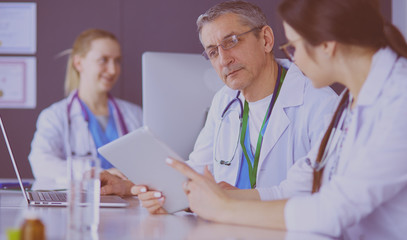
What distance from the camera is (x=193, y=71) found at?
2182 mm

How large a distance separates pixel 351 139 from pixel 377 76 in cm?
17

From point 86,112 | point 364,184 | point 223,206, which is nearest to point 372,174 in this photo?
point 364,184

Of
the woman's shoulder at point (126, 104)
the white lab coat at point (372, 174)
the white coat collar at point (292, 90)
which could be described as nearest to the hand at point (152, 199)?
the white lab coat at point (372, 174)

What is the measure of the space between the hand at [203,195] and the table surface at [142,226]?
0.03m

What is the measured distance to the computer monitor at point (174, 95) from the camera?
7.09ft

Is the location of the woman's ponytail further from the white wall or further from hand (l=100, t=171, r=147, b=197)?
the white wall

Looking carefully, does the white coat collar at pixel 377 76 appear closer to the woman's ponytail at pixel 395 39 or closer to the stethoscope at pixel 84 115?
the woman's ponytail at pixel 395 39

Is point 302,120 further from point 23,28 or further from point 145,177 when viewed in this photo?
point 23,28

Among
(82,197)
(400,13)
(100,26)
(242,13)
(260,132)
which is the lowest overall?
(82,197)

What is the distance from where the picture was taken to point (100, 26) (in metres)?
4.50

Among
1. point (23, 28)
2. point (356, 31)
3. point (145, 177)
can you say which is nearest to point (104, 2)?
point (23, 28)

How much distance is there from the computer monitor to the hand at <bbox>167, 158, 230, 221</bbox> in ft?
2.25

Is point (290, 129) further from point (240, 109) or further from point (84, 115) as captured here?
point (84, 115)

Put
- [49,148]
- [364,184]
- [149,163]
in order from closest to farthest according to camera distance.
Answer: [364,184] → [149,163] → [49,148]
